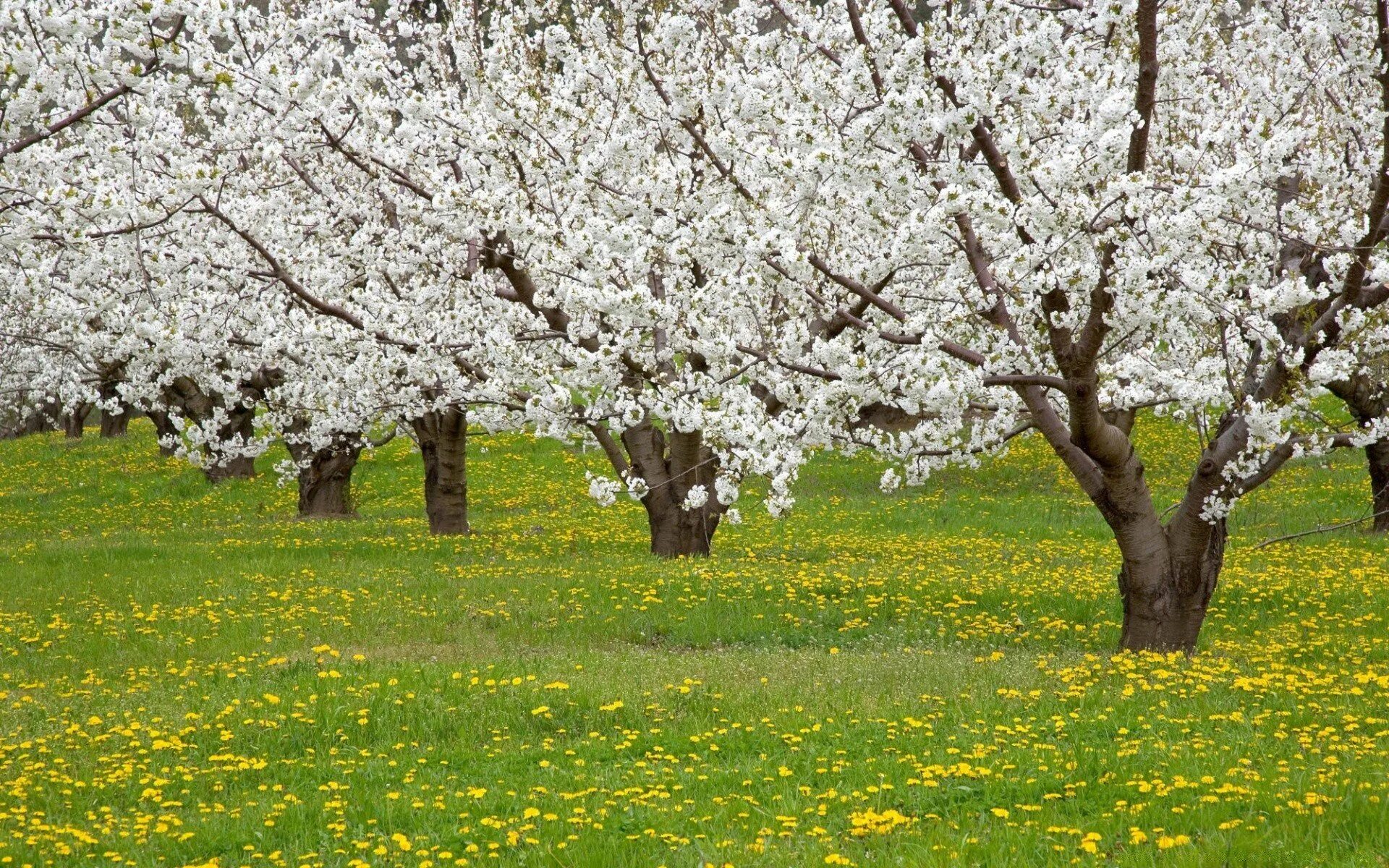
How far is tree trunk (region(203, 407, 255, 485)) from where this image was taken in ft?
76.2

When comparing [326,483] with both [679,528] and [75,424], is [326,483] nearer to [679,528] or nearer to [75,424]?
[679,528]

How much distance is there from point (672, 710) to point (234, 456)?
19189 millimetres

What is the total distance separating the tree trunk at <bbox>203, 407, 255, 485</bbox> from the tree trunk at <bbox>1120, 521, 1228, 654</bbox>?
15994 mm

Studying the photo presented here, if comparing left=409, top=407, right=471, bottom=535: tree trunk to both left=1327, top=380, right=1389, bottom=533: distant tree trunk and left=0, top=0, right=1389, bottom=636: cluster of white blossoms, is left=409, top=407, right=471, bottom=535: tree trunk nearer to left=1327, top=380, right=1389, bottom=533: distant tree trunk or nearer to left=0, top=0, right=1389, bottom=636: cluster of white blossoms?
left=0, top=0, right=1389, bottom=636: cluster of white blossoms

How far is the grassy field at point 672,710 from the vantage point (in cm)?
579

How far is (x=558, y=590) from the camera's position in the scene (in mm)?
13156

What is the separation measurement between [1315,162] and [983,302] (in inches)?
144

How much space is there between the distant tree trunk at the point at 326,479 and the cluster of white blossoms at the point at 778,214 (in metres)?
7.19

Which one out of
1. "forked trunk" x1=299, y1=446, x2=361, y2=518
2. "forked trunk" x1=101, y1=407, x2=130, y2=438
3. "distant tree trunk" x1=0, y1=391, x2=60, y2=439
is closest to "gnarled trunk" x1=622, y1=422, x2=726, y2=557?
"forked trunk" x1=299, y1=446, x2=361, y2=518

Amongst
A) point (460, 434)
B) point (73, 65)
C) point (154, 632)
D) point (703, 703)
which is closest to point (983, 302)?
point (703, 703)

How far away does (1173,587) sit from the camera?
9828 millimetres

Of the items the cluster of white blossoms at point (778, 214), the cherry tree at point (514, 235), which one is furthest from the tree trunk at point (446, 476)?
the cluster of white blossoms at point (778, 214)

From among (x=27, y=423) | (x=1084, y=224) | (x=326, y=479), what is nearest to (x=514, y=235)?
(x=1084, y=224)

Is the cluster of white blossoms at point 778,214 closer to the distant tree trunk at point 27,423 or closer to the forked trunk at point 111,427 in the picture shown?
the forked trunk at point 111,427
